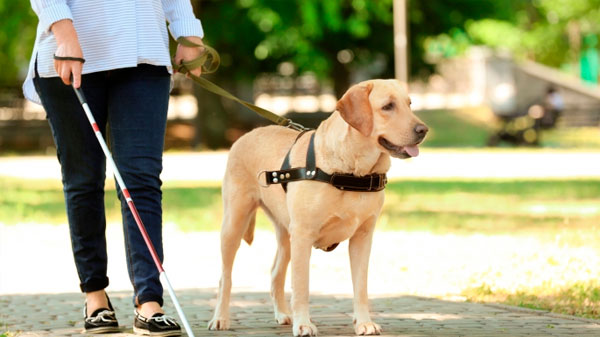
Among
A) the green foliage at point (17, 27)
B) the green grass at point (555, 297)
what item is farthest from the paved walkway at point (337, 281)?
the green foliage at point (17, 27)

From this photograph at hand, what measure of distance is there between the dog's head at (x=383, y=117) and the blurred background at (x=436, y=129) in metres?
1.93

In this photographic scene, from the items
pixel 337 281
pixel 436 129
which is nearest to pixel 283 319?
pixel 337 281

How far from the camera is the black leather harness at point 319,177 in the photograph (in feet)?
18.3

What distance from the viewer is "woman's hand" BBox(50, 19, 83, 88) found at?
18.1 feet

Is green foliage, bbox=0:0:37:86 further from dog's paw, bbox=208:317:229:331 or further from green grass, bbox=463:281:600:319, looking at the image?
dog's paw, bbox=208:317:229:331

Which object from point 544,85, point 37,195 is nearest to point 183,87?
point 544,85

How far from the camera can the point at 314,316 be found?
662cm

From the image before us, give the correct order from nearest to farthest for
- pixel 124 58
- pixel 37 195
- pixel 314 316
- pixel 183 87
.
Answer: pixel 124 58, pixel 314 316, pixel 37 195, pixel 183 87

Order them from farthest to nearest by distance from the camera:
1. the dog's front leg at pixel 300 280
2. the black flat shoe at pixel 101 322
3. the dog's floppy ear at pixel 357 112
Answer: the black flat shoe at pixel 101 322 → the dog's front leg at pixel 300 280 → the dog's floppy ear at pixel 357 112

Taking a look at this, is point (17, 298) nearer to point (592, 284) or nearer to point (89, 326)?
point (89, 326)

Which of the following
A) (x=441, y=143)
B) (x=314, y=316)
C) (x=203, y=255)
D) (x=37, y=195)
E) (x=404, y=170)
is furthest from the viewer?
(x=441, y=143)

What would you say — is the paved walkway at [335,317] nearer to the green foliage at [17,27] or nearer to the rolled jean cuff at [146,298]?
the rolled jean cuff at [146,298]

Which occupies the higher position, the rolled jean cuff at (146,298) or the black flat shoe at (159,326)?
the rolled jean cuff at (146,298)

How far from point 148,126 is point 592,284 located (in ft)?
11.1
